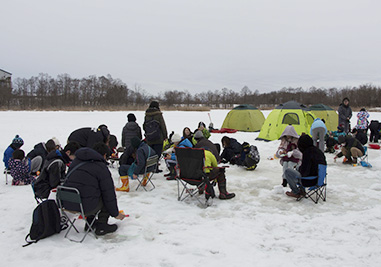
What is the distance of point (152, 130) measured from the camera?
21.7 ft

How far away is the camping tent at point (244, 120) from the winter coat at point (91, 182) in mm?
13191

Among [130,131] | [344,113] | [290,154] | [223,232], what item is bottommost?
[223,232]

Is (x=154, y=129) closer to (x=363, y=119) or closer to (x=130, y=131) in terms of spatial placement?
(x=130, y=131)

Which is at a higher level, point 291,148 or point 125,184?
point 291,148

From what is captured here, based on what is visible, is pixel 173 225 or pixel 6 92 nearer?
pixel 173 225

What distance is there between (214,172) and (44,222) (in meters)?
2.72

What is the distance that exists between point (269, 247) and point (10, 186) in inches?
213

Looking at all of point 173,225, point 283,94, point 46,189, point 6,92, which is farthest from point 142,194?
point 283,94

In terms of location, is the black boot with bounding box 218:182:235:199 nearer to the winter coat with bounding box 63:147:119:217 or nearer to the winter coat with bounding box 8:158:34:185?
the winter coat with bounding box 63:147:119:217

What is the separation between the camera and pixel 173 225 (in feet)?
12.9

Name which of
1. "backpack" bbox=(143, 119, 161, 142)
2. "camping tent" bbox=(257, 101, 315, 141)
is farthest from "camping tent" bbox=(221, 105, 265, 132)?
"backpack" bbox=(143, 119, 161, 142)

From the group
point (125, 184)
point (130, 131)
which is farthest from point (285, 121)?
point (125, 184)

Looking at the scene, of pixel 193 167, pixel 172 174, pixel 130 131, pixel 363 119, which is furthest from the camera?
pixel 363 119

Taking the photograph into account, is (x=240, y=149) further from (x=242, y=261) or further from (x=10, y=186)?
(x=10, y=186)
